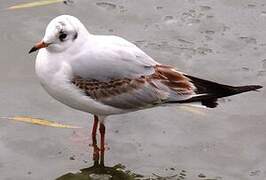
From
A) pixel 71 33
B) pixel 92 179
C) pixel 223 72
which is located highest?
pixel 71 33

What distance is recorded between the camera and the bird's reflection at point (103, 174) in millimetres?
4762

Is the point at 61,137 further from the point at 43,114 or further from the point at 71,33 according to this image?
the point at 71,33

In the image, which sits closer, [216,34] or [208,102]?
[208,102]

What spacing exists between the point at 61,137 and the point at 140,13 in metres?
1.83

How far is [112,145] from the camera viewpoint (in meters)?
5.04

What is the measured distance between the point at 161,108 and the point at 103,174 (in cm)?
85

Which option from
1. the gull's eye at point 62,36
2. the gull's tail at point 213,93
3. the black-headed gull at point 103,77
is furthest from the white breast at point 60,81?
the gull's tail at point 213,93

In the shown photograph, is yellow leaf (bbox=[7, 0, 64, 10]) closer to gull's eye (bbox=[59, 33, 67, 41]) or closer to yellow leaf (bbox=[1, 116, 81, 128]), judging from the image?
yellow leaf (bbox=[1, 116, 81, 128])

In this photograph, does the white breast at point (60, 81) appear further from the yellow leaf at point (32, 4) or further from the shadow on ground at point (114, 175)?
the yellow leaf at point (32, 4)

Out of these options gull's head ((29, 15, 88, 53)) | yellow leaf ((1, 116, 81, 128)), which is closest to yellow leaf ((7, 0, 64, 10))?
yellow leaf ((1, 116, 81, 128))

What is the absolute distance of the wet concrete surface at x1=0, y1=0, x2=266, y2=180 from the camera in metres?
4.88

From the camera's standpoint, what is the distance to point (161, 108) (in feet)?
18.0

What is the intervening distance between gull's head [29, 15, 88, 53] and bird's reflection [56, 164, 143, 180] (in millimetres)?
759

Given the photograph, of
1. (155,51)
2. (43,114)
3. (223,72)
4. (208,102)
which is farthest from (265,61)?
(43,114)
